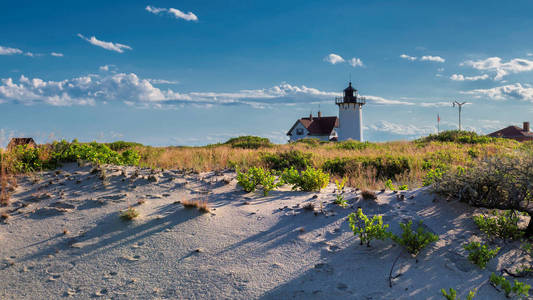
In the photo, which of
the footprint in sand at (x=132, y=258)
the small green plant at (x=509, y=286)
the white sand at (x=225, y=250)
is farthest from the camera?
the footprint in sand at (x=132, y=258)

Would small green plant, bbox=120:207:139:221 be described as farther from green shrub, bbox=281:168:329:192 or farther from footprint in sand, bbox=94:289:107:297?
green shrub, bbox=281:168:329:192

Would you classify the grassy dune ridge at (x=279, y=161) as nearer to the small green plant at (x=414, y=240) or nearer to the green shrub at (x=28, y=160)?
the green shrub at (x=28, y=160)

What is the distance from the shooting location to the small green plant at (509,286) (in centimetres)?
426

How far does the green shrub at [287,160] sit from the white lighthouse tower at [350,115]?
121ft

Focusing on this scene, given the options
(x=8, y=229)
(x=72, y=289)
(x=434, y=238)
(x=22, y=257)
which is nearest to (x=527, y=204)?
(x=434, y=238)

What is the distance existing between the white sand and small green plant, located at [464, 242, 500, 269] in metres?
0.12

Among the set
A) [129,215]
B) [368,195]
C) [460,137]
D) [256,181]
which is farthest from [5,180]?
[460,137]

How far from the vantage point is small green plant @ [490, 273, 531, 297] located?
14.0 ft

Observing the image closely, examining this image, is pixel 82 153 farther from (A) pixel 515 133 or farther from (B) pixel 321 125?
(A) pixel 515 133

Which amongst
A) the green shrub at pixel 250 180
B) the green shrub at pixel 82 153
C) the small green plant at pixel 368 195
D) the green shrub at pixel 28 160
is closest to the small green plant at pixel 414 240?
the small green plant at pixel 368 195

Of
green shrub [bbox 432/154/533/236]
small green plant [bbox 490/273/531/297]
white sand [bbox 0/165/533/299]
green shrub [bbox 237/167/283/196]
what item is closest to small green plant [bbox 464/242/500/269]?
white sand [bbox 0/165/533/299]

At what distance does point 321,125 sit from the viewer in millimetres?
58562

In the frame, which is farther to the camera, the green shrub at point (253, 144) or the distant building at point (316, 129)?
the distant building at point (316, 129)

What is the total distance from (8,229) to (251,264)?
4.93 metres
